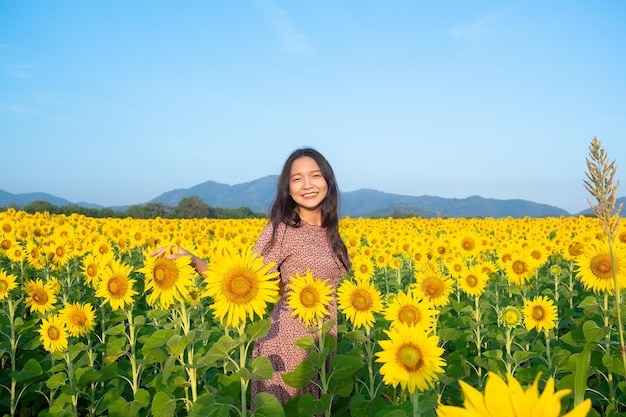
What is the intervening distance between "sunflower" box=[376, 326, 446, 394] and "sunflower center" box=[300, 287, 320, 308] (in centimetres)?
97

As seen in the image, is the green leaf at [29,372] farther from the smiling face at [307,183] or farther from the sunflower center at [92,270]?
the smiling face at [307,183]

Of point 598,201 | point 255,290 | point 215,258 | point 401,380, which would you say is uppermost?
point 598,201

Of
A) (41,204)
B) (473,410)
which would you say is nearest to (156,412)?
(473,410)

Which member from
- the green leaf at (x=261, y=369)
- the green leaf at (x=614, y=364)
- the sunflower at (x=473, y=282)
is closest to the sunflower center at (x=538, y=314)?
the sunflower at (x=473, y=282)

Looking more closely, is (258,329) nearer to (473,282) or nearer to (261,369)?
(261,369)

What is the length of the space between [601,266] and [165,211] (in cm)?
3376

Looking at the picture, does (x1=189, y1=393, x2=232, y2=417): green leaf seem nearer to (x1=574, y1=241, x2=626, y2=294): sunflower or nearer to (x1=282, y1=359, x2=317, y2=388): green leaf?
(x1=282, y1=359, x2=317, y2=388): green leaf

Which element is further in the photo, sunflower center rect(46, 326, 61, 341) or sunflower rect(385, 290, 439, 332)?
sunflower center rect(46, 326, 61, 341)

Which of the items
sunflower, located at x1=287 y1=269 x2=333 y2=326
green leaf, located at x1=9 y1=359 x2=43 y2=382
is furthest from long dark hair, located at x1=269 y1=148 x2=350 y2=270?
green leaf, located at x1=9 y1=359 x2=43 y2=382

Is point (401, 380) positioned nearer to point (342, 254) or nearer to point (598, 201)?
point (598, 201)

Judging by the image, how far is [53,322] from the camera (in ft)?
15.7

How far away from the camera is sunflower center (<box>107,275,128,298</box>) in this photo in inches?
166

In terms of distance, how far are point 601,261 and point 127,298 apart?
168 inches

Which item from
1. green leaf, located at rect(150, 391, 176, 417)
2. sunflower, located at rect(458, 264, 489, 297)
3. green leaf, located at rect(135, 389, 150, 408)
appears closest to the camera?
green leaf, located at rect(150, 391, 176, 417)
